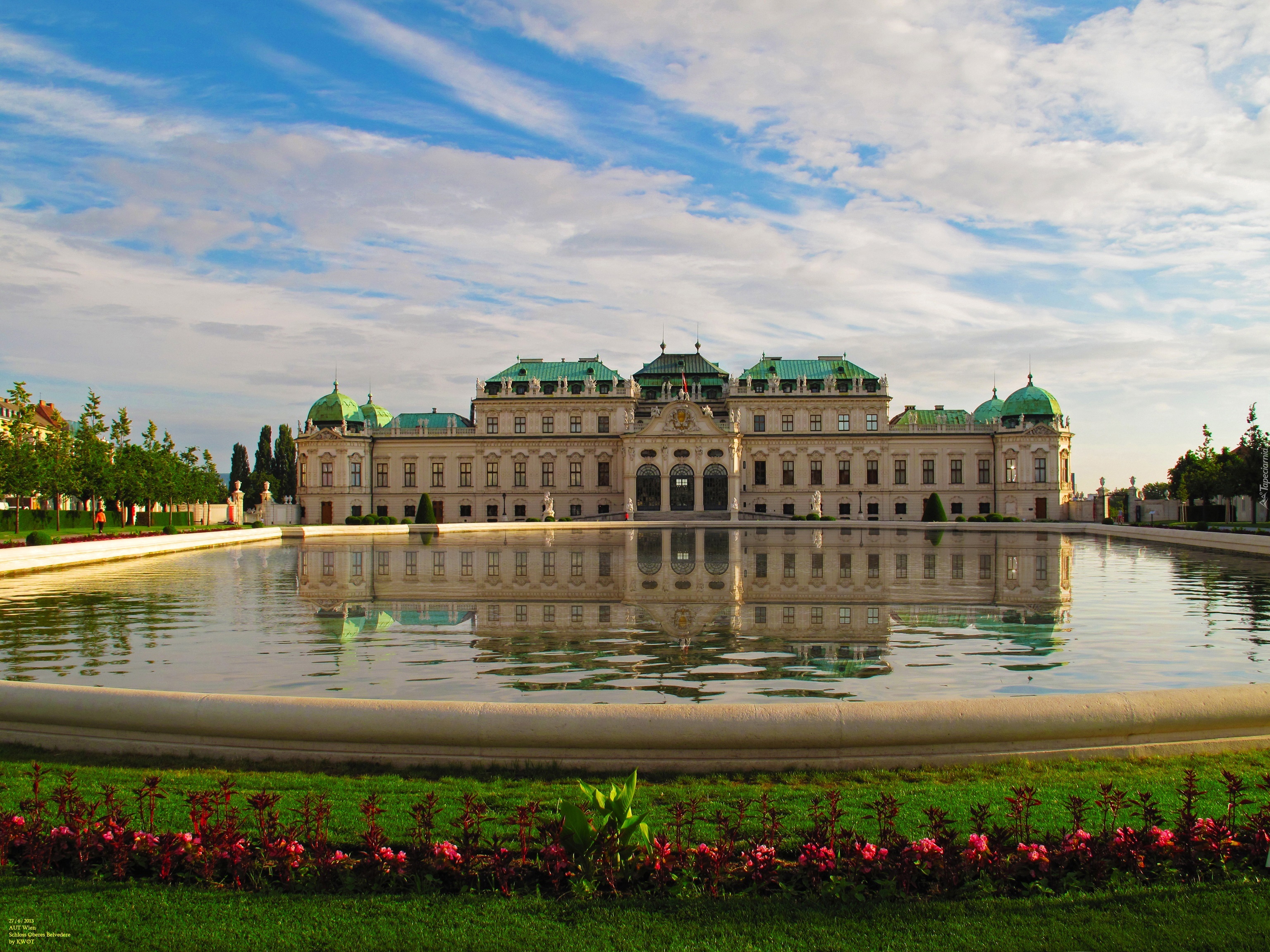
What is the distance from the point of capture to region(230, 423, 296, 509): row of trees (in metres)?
98.0

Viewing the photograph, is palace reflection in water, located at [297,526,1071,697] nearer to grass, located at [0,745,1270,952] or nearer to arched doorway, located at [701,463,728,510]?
grass, located at [0,745,1270,952]

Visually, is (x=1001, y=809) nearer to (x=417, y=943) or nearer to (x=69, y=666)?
(x=417, y=943)

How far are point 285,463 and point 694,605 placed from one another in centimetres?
8952

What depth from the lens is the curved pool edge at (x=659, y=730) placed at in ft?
23.7

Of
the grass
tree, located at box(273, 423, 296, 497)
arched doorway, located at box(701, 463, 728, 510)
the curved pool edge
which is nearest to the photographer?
the grass

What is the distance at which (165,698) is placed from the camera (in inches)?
311

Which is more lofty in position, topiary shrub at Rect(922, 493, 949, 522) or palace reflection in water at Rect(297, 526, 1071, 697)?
topiary shrub at Rect(922, 493, 949, 522)

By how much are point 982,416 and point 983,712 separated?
85139 mm

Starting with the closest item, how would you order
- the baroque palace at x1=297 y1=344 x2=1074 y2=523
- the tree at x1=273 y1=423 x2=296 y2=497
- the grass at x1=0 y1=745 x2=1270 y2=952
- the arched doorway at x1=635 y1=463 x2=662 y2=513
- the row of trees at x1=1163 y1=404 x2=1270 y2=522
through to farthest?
1. the grass at x1=0 y1=745 x2=1270 y2=952
2. the row of trees at x1=1163 y1=404 x2=1270 y2=522
3. the arched doorway at x1=635 y1=463 x2=662 y2=513
4. the baroque palace at x1=297 y1=344 x2=1074 y2=523
5. the tree at x1=273 y1=423 x2=296 y2=497

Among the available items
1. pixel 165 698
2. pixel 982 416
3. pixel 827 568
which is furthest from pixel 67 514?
pixel 982 416

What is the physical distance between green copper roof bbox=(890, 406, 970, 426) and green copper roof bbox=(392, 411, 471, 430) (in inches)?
1569

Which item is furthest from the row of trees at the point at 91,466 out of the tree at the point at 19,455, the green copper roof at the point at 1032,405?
the green copper roof at the point at 1032,405

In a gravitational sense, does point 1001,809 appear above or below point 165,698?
below

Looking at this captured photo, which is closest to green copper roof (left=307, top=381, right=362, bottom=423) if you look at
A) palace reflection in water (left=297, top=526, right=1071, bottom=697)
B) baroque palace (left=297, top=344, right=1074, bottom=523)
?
baroque palace (left=297, top=344, right=1074, bottom=523)
